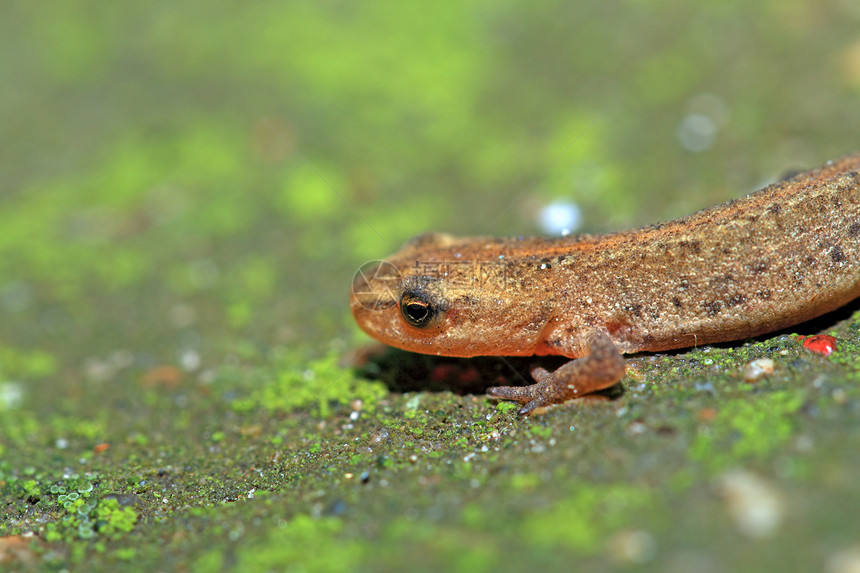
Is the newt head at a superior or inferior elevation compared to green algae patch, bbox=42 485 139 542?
superior

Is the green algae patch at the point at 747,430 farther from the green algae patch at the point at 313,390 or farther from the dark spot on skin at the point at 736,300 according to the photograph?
the green algae patch at the point at 313,390

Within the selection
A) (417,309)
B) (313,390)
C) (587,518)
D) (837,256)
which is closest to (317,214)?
(313,390)

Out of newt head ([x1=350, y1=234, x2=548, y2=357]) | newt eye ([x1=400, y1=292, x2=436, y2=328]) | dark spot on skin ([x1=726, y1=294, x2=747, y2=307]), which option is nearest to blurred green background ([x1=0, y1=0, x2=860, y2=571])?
newt head ([x1=350, y1=234, x2=548, y2=357])

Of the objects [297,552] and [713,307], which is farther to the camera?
[713,307]

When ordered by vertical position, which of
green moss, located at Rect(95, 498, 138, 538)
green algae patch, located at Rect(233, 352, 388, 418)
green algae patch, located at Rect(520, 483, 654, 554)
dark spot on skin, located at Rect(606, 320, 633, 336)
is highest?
green algae patch, located at Rect(233, 352, 388, 418)

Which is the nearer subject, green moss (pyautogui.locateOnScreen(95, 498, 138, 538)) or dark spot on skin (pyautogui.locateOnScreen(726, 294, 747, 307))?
green moss (pyautogui.locateOnScreen(95, 498, 138, 538))

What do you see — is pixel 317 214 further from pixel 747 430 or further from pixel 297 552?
pixel 747 430

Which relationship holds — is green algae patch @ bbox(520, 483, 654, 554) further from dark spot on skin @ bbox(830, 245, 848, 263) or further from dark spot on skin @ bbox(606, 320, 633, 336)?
dark spot on skin @ bbox(830, 245, 848, 263)
